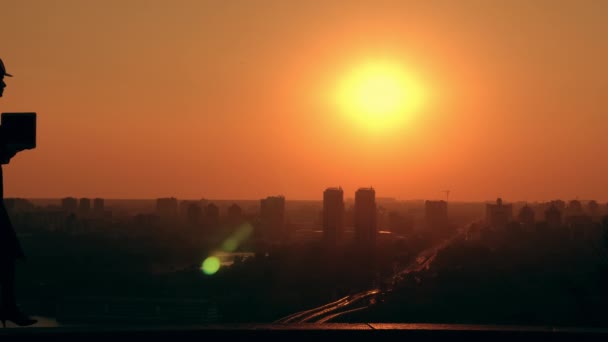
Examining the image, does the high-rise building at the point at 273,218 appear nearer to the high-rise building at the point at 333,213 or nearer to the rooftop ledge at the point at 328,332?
the high-rise building at the point at 333,213

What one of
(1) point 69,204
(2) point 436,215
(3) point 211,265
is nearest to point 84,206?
(1) point 69,204

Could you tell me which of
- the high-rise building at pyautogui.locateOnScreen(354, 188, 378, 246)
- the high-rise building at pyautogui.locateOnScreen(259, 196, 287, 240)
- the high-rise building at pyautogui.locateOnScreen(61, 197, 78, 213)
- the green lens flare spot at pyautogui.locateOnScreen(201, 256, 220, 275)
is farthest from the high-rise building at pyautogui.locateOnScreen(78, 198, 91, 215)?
the green lens flare spot at pyautogui.locateOnScreen(201, 256, 220, 275)

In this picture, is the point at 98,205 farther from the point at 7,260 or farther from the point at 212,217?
the point at 7,260

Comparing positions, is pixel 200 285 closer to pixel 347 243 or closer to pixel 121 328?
pixel 347 243

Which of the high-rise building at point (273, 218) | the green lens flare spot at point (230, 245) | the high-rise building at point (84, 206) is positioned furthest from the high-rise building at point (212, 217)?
the high-rise building at point (84, 206)

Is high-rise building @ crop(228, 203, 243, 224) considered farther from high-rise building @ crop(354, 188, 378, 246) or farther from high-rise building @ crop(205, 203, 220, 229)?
high-rise building @ crop(354, 188, 378, 246)
